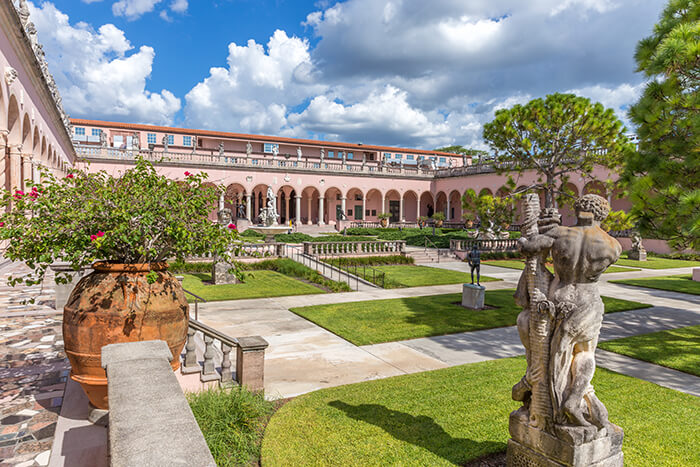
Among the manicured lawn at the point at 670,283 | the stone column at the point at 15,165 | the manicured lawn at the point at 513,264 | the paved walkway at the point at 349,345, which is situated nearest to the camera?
the paved walkway at the point at 349,345

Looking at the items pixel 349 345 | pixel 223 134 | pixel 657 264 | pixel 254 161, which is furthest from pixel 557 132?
pixel 223 134

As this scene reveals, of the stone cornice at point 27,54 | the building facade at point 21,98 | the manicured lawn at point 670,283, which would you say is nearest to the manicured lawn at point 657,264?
the manicured lawn at point 670,283

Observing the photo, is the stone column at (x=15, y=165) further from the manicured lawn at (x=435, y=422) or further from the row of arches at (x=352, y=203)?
the row of arches at (x=352, y=203)

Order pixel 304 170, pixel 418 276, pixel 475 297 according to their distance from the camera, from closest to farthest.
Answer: pixel 475 297 → pixel 418 276 → pixel 304 170

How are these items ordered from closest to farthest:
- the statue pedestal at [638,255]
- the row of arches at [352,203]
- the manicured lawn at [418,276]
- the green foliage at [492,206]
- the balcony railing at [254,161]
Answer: the manicured lawn at [418,276], the green foliage at [492,206], the statue pedestal at [638,255], the balcony railing at [254,161], the row of arches at [352,203]

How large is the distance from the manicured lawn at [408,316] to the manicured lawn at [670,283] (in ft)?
15.1

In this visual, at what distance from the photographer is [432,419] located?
203 inches

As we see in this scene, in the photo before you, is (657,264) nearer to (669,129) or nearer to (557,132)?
(557,132)

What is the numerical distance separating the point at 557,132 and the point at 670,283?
9201 millimetres

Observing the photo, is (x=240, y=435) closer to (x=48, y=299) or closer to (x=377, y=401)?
(x=377, y=401)

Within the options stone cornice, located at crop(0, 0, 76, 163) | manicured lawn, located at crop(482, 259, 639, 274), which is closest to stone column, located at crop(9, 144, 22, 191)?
stone cornice, located at crop(0, 0, 76, 163)

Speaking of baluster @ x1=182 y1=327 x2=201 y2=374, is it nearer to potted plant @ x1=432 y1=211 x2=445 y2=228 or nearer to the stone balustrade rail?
the stone balustrade rail

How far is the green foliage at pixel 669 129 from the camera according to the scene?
7238mm

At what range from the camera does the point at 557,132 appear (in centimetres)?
2231
